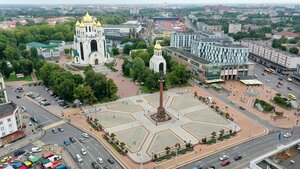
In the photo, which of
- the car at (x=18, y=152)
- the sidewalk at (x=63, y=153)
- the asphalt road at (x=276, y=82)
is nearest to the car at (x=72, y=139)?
the sidewalk at (x=63, y=153)

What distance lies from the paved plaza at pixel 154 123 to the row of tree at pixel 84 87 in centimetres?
469

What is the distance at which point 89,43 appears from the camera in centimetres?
12281

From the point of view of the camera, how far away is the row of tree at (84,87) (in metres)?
84.5

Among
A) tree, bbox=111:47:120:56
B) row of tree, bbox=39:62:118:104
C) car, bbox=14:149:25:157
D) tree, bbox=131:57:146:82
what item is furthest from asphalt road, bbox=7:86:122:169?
tree, bbox=111:47:120:56

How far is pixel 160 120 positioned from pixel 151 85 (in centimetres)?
2516

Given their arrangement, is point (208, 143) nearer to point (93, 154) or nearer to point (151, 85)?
point (93, 154)

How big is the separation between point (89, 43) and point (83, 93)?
45838 mm

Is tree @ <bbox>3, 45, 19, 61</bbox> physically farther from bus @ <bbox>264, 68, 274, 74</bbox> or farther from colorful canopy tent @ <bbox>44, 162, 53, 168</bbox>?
bus @ <bbox>264, 68, 274, 74</bbox>

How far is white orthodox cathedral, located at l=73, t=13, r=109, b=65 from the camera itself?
121 m

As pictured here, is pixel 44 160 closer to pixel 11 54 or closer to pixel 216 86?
pixel 216 86

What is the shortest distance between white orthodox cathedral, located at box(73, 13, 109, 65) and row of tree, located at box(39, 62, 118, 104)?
29.3 meters

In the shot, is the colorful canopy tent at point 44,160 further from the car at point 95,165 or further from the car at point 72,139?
the car at point 95,165

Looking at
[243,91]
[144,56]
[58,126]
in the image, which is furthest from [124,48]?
[58,126]

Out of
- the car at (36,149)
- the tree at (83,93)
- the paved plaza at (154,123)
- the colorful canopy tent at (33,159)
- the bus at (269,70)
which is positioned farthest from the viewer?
the bus at (269,70)
